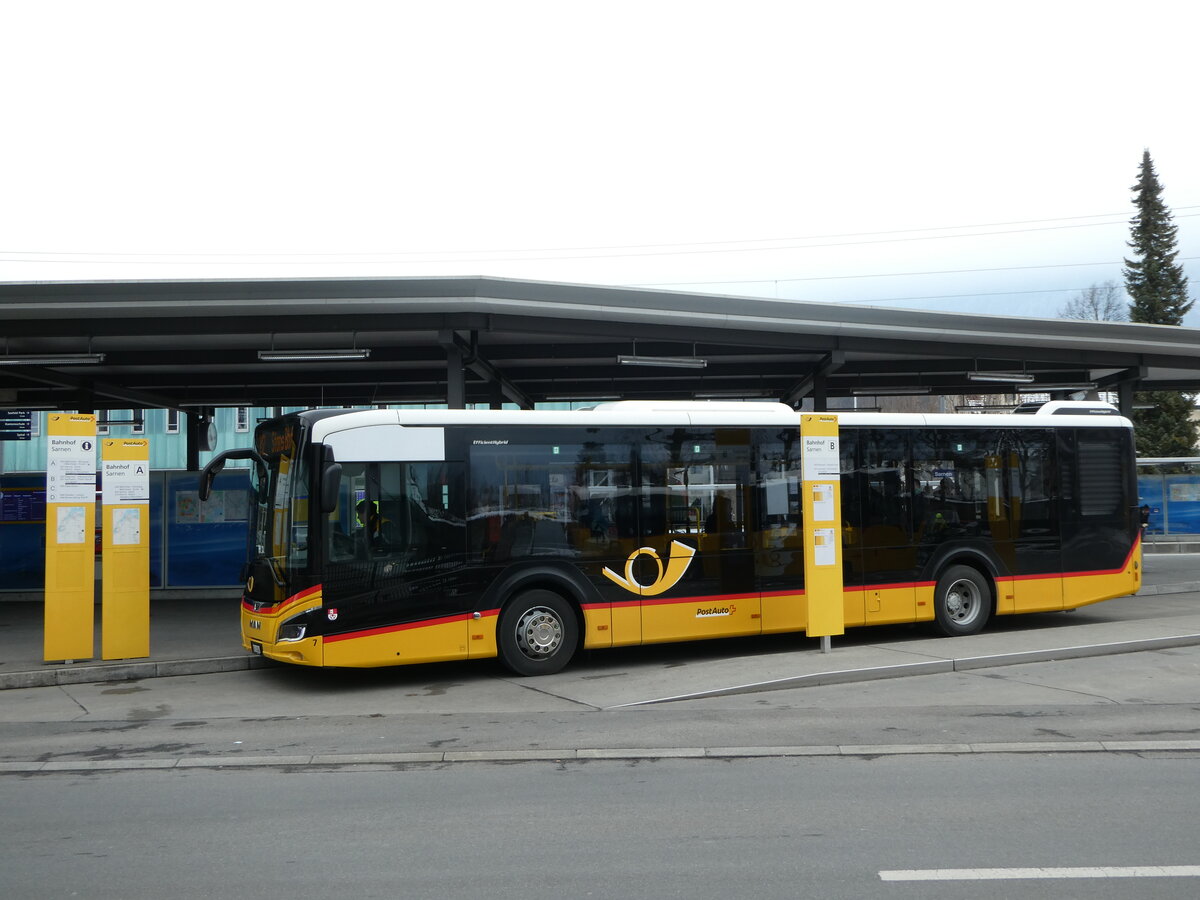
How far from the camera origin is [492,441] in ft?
39.0

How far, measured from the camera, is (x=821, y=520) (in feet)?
41.6

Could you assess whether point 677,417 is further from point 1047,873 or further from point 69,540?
point 1047,873

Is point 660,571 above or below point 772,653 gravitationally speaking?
above

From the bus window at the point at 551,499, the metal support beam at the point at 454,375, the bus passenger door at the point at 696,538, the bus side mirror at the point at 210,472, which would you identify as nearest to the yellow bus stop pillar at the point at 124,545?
the bus side mirror at the point at 210,472

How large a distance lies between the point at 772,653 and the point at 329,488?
227 inches

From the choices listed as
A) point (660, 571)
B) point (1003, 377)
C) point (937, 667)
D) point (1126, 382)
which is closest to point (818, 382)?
point (1003, 377)

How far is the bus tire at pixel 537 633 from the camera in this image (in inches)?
464

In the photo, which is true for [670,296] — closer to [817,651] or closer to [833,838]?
[817,651]

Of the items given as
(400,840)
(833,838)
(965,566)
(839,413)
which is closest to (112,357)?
(839,413)

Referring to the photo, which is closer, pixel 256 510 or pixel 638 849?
pixel 638 849

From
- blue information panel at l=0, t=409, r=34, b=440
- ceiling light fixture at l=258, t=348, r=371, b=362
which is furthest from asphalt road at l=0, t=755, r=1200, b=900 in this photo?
blue information panel at l=0, t=409, r=34, b=440

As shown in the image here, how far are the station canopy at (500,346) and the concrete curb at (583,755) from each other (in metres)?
8.38

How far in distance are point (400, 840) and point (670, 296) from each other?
1162cm

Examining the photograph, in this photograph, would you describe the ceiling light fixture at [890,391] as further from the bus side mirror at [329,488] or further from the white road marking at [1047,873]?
the white road marking at [1047,873]
